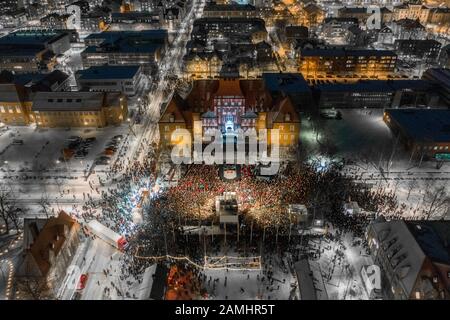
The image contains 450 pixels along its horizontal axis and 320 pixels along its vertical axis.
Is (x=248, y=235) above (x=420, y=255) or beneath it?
beneath

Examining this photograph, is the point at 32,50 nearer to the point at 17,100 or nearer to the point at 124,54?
the point at 124,54

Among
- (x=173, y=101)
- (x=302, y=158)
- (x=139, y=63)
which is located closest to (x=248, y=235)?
(x=302, y=158)

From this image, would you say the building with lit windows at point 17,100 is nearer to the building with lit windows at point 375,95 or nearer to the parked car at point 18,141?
the parked car at point 18,141

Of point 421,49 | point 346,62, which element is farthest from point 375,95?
point 421,49

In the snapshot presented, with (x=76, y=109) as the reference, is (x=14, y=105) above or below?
above

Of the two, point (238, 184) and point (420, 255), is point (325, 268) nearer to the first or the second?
point (420, 255)

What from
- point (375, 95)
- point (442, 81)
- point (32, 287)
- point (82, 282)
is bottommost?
point (82, 282)

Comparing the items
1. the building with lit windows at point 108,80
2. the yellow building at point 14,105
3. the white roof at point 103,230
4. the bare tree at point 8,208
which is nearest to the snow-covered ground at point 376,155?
the white roof at point 103,230
